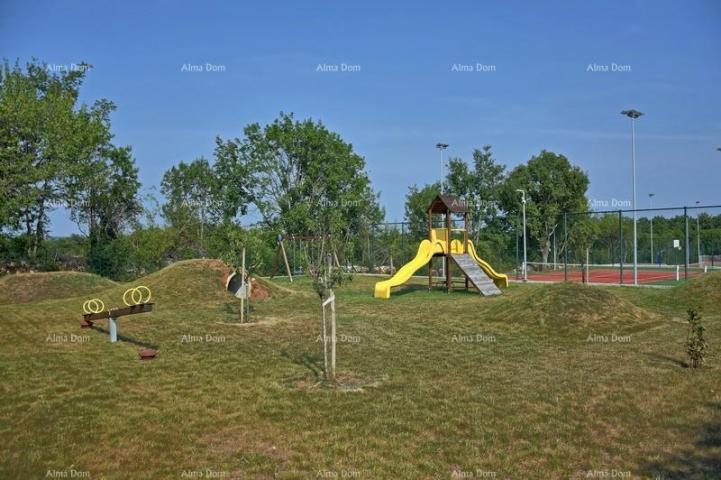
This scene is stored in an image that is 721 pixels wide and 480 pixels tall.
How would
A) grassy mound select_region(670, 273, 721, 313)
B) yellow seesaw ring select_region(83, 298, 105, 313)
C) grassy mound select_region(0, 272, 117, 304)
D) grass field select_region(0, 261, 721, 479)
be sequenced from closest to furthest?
grass field select_region(0, 261, 721, 479), yellow seesaw ring select_region(83, 298, 105, 313), grassy mound select_region(670, 273, 721, 313), grassy mound select_region(0, 272, 117, 304)

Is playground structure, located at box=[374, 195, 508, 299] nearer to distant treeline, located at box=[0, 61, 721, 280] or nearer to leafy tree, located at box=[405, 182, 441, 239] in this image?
distant treeline, located at box=[0, 61, 721, 280]

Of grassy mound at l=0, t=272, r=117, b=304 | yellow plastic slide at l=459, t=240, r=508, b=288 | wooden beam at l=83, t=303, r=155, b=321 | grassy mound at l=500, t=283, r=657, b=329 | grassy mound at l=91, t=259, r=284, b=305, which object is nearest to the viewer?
wooden beam at l=83, t=303, r=155, b=321

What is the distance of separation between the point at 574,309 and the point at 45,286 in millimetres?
19004

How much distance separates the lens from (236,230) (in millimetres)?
15719

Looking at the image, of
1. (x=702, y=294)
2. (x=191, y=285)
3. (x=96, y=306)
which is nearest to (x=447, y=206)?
(x=702, y=294)

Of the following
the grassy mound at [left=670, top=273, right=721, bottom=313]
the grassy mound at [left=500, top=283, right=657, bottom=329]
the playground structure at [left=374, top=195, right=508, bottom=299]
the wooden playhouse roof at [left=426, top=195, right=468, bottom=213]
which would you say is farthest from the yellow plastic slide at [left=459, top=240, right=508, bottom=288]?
the grassy mound at [left=500, top=283, right=657, bottom=329]

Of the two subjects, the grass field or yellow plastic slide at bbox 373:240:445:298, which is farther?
yellow plastic slide at bbox 373:240:445:298

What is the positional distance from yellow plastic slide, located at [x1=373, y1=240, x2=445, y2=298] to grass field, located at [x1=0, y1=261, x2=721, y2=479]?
22.3 ft

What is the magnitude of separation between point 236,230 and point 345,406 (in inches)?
355

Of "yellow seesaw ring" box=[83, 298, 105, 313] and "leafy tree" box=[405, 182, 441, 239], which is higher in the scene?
"leafy tree" box=[405, 182, 441, 239]

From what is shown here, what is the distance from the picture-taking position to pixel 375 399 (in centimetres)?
801

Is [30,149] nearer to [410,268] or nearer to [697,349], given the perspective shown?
[410,268]

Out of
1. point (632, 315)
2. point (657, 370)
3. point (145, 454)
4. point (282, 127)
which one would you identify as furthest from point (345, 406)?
point (282, 127)

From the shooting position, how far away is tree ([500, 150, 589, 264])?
1612 inches
